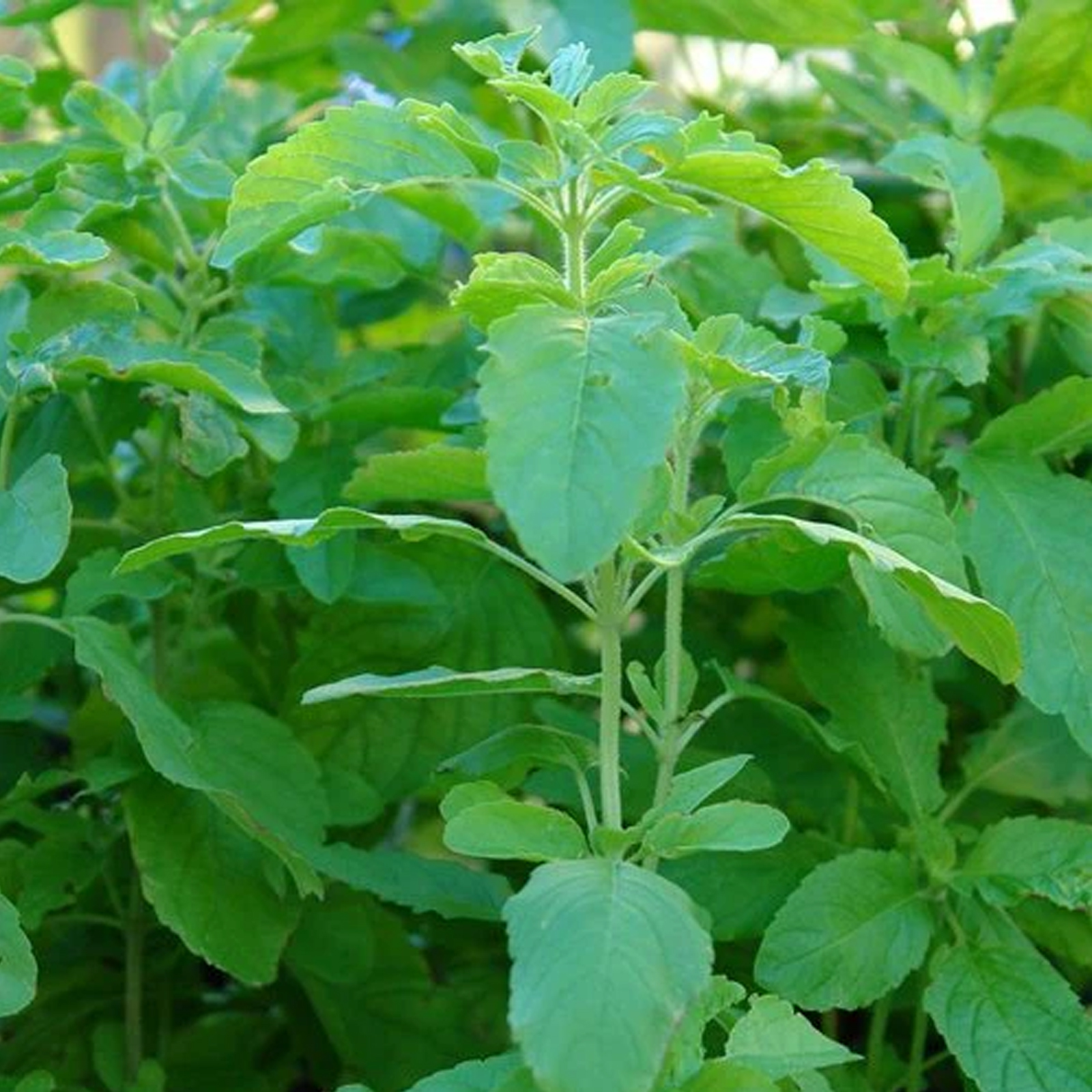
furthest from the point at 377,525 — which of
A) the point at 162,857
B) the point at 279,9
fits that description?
the point at 279,9

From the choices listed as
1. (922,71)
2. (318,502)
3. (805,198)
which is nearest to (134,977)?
(318,502)

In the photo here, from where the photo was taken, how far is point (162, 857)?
3.63 ft

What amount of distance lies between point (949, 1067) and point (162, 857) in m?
0.56

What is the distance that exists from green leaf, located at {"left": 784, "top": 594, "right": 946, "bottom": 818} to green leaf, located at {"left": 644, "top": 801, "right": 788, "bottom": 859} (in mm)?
277

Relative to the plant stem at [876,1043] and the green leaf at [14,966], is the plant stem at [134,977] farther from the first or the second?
the plant stem at [876,1043]

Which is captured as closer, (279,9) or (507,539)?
(507,539)

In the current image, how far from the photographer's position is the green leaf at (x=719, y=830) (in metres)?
0.84

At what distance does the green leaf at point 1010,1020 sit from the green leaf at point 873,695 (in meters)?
0.12

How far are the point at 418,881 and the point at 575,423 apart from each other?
36cm

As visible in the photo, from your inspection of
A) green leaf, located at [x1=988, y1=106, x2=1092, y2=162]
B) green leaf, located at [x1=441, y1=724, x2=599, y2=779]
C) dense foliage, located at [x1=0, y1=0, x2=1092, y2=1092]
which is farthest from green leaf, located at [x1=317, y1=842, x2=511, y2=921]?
green leaf, located at [x1=988, y1=106, x2=1092, y2=162]

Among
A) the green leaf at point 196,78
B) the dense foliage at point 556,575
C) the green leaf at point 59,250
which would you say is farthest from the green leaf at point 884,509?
the green leaf at point 196,78

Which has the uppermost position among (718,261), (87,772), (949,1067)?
(718,261)

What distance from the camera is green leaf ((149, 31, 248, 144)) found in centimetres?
123

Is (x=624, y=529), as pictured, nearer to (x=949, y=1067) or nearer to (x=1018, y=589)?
(x=1018, y=589)
